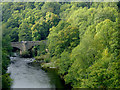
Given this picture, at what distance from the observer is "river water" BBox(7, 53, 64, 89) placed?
3684 cm

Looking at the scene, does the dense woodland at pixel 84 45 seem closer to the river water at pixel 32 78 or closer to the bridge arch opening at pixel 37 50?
the bridge arch opening at pixel 37 50

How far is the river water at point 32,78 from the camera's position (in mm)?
36844

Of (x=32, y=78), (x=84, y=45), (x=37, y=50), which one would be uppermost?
(x=84, y=45)

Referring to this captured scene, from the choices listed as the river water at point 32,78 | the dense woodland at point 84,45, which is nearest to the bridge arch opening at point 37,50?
the dense woodland at point 84,45

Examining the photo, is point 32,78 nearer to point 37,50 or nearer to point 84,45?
point 84,45

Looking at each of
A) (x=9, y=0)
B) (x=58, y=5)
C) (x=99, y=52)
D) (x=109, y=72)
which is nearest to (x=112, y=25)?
(x=99, y=52)

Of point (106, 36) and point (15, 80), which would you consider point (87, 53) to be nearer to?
point (106, 36)

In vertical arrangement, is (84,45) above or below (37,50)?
above

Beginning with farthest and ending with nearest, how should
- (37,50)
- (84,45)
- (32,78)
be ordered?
(37,50), (32,78), (84,45)

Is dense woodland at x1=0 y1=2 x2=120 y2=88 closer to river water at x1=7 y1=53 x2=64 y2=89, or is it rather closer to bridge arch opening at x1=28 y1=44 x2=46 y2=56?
bridge arch opening at x1=28 y1=44 x2=46 y2=56

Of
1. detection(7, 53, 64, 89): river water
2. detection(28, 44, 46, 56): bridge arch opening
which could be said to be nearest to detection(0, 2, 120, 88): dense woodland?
detection(28, 44, 46, 56): bridge arch opening

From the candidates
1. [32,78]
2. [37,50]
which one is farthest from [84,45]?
[37,50]

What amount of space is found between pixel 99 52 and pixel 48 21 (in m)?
48.7

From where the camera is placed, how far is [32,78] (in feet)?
134
